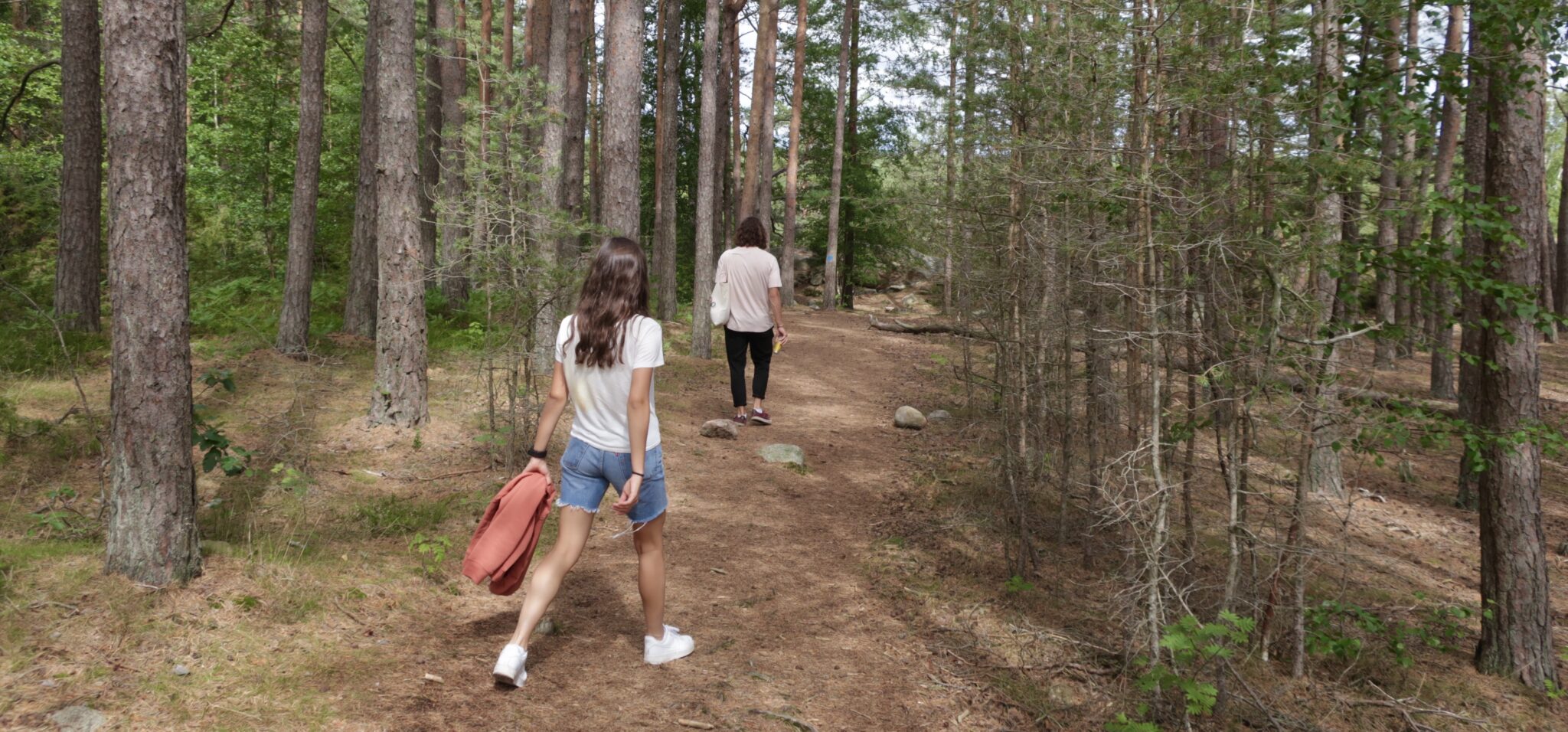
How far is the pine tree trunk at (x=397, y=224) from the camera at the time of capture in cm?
720

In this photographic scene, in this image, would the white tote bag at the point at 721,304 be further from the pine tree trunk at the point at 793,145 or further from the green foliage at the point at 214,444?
the pine tree trunk at the point at 793,145

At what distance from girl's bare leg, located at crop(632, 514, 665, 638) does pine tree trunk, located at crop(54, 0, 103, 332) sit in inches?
353

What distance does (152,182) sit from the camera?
380 cm

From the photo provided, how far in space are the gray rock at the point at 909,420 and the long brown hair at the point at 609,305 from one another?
7.09m

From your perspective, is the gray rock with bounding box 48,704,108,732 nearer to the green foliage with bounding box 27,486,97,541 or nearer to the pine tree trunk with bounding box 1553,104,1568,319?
the green foliage with bounding box 27,486,97,541

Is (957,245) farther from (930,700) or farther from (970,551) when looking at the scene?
(930,700)

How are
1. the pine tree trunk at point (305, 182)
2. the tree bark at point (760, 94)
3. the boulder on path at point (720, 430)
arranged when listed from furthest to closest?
the tree bark at point (760, 94)
the pine tree trunk at point (305, 182)
the boulder on path at point (720, 430)

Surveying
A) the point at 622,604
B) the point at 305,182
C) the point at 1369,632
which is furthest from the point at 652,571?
the point at 305,182

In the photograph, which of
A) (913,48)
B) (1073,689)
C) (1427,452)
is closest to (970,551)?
(1073,689)

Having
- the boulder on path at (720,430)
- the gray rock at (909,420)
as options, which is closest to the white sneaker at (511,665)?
the boulder on path at (720,430)

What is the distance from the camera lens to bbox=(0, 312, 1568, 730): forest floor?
3516 mm

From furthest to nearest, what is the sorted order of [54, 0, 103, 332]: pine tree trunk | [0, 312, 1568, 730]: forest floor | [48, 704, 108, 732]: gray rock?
[54, 0, 103, 332]: pine tree trunk, [0, 312, 1568, 730]: forest floor, [48, 704, 108, 732]: gray rock

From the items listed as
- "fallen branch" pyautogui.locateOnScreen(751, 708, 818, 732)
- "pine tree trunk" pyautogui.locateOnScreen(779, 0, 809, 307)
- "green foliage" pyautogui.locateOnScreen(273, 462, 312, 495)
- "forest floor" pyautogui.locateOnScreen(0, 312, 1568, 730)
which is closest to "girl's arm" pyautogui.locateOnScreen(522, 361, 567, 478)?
"forest floor" pyautogui.locateOnScreen(0, 312, 1568, 730)

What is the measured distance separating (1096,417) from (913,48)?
61.8ft
